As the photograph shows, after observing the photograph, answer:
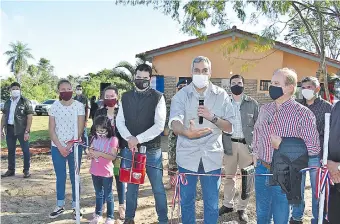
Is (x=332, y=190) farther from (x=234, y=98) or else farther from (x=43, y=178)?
(x=43, y=178)

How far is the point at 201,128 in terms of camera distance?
3.39 m

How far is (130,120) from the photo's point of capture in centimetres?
399

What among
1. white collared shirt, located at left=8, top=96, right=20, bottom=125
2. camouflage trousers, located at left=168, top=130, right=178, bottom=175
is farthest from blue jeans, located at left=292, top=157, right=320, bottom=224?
white collared shirt, located at left=8, top=96, right=20, bottom=125

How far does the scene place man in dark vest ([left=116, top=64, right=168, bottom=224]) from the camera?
3.95 metres

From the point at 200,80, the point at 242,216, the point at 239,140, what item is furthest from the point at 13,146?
the point at 200,80

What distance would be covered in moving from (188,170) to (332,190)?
52.8 inches

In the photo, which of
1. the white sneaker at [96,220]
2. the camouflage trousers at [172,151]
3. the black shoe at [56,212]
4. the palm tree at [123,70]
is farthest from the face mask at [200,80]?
the palm tree at [123,70]

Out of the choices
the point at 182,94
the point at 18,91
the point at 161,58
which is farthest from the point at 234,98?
the point at 161,58

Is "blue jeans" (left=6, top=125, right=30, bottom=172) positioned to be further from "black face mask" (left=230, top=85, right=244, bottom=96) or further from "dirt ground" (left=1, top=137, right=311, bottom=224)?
"black face mask" (left=230, top=85, right=244, bottom=96)

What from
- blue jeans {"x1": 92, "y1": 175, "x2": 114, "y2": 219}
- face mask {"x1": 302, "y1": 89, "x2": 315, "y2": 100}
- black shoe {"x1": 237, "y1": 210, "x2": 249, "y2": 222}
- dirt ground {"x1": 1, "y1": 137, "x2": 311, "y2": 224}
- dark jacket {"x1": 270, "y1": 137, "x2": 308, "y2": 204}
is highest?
face mask {"x1": 302, "y1": 89, "x2": 315, "y2": 100}

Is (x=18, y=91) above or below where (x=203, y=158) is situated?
above

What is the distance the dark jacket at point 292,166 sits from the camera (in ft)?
10.1

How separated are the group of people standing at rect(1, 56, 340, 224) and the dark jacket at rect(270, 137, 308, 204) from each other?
4cm

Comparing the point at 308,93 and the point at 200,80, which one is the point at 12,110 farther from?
the point at 308,93
